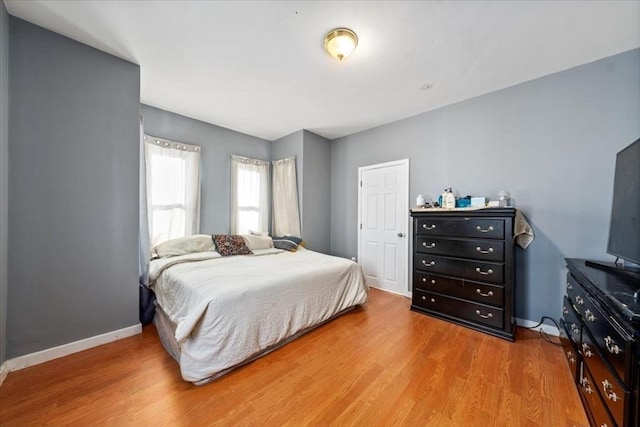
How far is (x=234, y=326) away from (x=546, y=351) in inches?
104

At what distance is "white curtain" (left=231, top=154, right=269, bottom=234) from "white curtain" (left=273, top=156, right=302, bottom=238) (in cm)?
18

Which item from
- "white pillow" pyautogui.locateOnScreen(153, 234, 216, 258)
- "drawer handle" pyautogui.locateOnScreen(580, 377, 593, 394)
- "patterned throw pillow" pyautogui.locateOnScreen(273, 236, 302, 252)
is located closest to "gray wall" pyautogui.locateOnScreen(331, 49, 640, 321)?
"drawer handle" pyautogui.locateOnScreen(580, 377, 593, 394)

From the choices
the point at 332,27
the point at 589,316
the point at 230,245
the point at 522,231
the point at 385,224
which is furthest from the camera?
the point at 385,224

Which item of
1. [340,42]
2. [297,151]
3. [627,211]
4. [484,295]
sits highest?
[340,42]

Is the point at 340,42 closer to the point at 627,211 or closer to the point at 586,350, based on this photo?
the point at 627,211

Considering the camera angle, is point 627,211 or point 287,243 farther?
point 287,243

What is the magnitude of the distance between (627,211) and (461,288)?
1387mm

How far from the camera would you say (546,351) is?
2.02 m

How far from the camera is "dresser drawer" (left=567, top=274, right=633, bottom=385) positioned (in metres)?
0.96

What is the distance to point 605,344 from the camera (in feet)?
3.74

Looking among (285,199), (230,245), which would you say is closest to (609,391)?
(230,245)

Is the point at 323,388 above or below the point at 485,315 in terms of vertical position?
below

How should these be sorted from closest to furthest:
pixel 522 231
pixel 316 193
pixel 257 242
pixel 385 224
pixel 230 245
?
1. pixel 522 231
2. pixel 230 245
3. pixel 257 242
4. pixel 385 224
5. pixel 316 193

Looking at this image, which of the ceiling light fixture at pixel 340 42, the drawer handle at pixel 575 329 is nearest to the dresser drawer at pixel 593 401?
the drawer handle at pixel 575 329
